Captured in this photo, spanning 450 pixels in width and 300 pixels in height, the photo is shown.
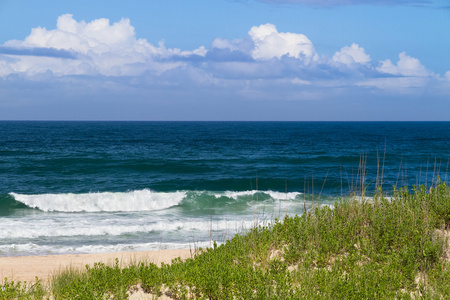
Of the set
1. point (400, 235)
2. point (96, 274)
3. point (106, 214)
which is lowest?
point (106, 214)

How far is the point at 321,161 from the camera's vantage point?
35.4 m

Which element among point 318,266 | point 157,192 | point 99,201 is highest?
point 318,266

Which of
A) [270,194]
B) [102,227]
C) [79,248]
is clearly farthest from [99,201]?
[270,194]

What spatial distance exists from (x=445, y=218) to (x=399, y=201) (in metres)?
0.96

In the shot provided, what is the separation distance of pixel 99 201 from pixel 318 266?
1654 cm

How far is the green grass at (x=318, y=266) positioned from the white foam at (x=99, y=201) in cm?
1335

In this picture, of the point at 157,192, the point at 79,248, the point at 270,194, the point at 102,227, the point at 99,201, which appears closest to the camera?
the point at 79,248

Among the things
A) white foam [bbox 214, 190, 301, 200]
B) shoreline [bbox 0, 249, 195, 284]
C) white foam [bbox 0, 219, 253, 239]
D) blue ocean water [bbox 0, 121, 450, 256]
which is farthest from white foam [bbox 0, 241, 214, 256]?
white foam [bbox 214, 190, 301, 200]

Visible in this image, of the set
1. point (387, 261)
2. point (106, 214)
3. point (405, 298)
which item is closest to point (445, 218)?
point (387, 261)

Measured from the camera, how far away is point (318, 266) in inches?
267

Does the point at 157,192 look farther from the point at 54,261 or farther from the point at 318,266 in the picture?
the point at 318,266

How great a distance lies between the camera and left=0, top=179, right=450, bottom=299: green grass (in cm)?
586

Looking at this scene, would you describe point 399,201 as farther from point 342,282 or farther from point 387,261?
point 342,282

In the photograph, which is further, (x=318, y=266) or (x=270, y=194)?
(x=270, y=194)
